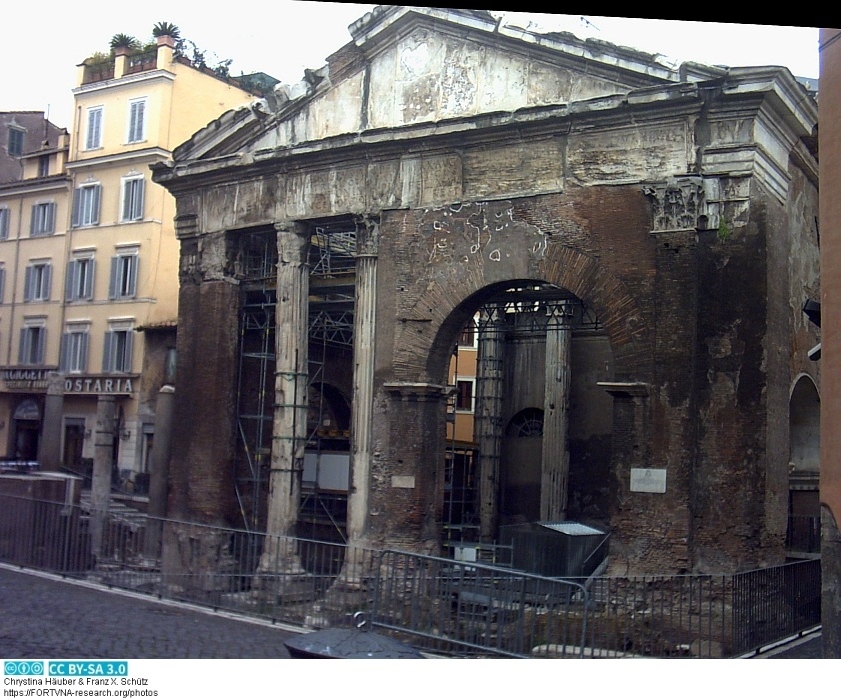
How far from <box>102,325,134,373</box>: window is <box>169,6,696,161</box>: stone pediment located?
527cm

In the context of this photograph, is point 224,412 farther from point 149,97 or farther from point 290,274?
point 149,97

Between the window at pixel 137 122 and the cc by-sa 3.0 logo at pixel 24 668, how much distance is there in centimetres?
1385

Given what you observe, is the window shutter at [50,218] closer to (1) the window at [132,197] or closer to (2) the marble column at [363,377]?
(1) the window at [132,197]

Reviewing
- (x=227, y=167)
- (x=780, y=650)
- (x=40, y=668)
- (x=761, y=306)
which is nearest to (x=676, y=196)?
(x=761, y=306)

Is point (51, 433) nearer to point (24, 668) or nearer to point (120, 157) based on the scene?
point (120, 157)

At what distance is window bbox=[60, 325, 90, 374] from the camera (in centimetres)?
2005

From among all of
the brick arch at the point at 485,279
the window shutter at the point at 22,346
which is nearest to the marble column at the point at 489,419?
the brick arch at the point at 485,279

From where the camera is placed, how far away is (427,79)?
1435 centimetres

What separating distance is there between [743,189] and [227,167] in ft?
25.5

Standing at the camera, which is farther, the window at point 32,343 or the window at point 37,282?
the window at point 37,282

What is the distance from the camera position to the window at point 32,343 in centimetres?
1906

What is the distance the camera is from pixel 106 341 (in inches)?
801

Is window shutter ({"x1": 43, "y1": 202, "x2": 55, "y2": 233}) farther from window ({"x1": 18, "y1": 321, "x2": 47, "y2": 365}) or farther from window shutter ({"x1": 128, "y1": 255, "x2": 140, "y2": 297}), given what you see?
window ({"x1": 18, "y1": 321, "x2": 47, "y2": 365})

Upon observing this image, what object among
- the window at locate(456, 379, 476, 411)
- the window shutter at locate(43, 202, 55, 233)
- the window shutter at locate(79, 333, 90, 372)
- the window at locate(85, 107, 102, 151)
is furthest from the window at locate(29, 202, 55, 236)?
the window at locate(456, 379, 476, 411)
